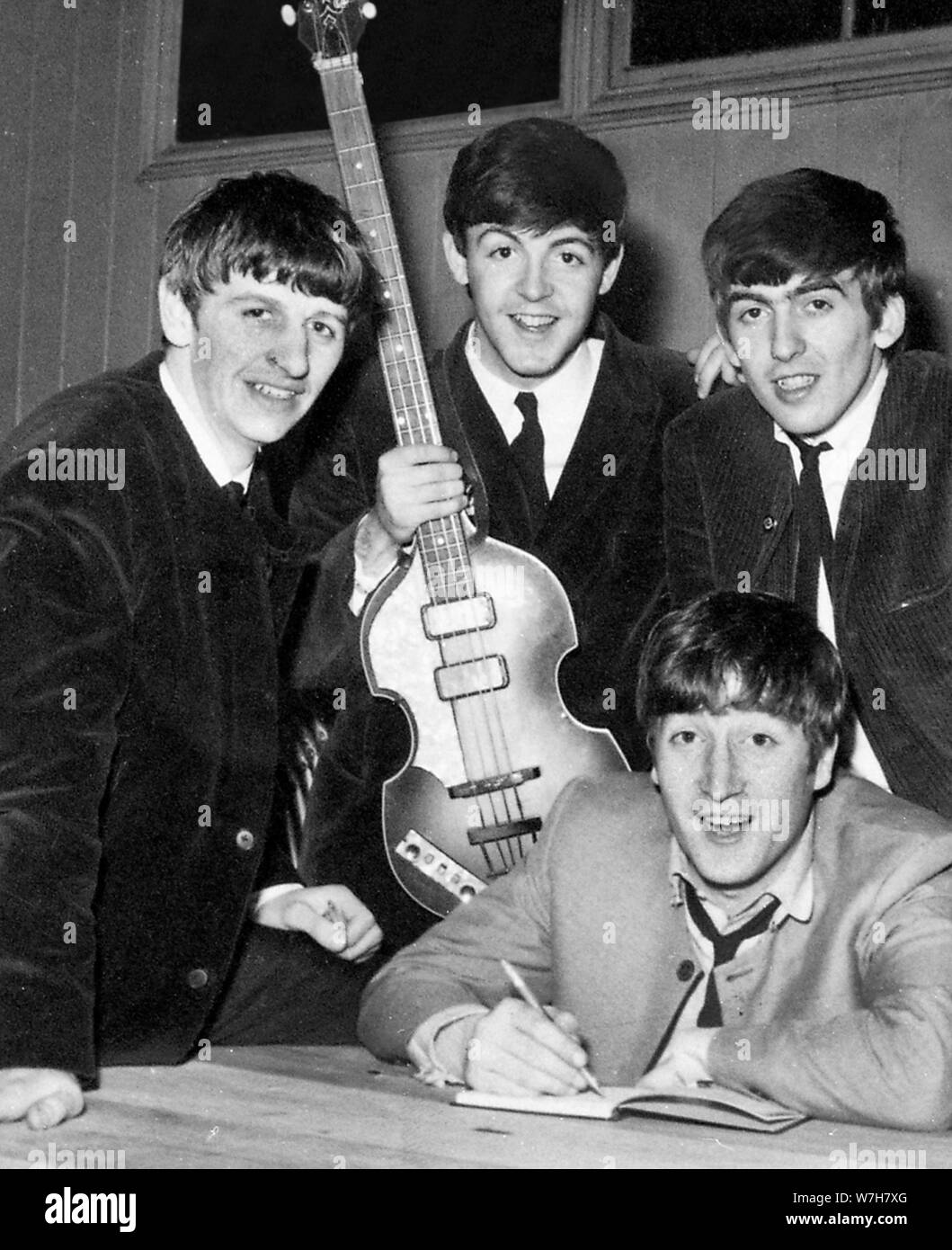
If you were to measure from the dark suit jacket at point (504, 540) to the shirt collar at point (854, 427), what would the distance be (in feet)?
1.27

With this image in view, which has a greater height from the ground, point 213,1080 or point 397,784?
point 397,784

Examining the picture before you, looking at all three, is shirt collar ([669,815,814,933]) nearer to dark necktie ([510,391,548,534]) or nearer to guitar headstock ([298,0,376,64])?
dark necktie ([510,391,548,534])

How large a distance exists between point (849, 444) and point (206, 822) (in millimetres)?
1114

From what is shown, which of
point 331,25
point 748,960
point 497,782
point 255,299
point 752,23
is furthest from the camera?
point 752,23

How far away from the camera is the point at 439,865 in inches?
104

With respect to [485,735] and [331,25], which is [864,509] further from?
[331,25]

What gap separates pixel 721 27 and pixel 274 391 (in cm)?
190

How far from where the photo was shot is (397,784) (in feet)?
8.61

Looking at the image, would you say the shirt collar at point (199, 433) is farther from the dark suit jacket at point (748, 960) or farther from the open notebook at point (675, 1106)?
the open notebook at point (675, 1106)

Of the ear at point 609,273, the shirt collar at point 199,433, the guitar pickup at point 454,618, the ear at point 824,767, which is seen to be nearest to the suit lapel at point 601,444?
the ear at point 609,273

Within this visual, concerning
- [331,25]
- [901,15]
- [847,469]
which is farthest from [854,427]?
[901,15]

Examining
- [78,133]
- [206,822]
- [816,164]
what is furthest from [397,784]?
[78,133]

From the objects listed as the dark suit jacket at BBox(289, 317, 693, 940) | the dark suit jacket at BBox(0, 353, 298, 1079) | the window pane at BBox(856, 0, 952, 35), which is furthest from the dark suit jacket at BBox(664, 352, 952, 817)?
the window pane at BBox(856, 0, 952, 35)
